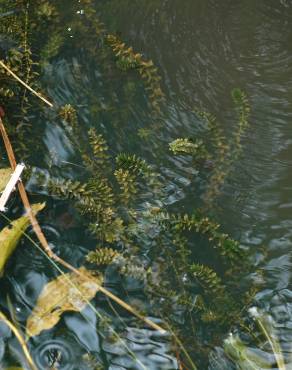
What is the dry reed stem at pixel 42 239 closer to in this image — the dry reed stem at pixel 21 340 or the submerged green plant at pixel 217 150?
the dry reed stem at pixel 21 340

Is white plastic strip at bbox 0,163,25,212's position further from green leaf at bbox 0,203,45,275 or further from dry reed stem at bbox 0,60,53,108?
dry reed stem at bbox 0,60,53,108

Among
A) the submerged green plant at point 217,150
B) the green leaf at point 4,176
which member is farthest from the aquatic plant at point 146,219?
the green leaf at point 4,176

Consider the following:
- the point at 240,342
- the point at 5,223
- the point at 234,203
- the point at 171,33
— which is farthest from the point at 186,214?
the point at 171,33

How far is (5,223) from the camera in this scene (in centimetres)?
214

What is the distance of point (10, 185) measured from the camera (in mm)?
2162

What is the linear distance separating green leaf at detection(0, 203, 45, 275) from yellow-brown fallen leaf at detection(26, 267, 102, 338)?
0.20m

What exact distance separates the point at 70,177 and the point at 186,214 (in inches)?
21.6

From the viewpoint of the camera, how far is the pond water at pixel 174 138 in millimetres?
1935

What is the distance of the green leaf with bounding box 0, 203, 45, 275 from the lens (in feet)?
6.68

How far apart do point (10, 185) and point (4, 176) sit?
86mm

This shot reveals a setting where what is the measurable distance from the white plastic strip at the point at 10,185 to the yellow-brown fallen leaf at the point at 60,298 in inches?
14.8

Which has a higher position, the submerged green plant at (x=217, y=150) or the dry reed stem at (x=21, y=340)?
the submerged green plant at (x=217, y=150)

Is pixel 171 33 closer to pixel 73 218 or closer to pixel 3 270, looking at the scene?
pixel 73 218

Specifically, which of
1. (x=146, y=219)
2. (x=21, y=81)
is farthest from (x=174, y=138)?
(x=21, y=81)
